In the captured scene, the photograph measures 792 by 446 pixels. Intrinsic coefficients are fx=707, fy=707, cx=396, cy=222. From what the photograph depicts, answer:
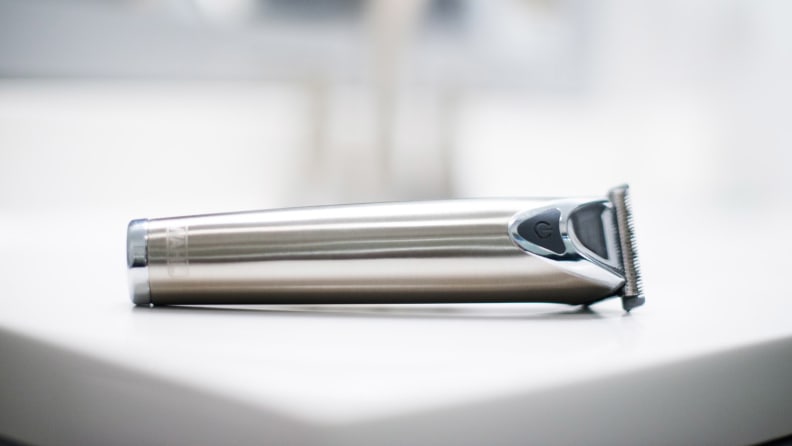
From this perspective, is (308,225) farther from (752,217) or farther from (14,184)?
(752,217)

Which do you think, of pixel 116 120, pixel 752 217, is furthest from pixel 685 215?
pixel 116 120

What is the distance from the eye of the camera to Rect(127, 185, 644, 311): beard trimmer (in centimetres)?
25

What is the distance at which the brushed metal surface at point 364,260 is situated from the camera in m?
0.25

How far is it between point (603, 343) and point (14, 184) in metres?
0.39

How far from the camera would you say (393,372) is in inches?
6.4

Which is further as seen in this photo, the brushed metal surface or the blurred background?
the blurred background

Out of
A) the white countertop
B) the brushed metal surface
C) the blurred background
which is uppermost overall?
the blurred background

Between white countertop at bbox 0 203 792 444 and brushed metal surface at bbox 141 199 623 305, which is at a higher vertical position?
brushed metal surface at bbox 141 199 623 305

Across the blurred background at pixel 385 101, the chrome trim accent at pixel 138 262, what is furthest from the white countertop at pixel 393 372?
the blurred background at pixel 385 101

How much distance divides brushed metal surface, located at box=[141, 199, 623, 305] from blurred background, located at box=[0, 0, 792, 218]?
0.24 m

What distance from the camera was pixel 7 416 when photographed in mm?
214

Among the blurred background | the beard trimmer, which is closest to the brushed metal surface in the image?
the beard trimmer

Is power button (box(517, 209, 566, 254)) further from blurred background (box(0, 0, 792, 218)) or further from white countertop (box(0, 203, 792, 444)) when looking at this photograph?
blurred background (box(0, 0, 792, 218))

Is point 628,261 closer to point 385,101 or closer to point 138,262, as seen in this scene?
point 138,262
